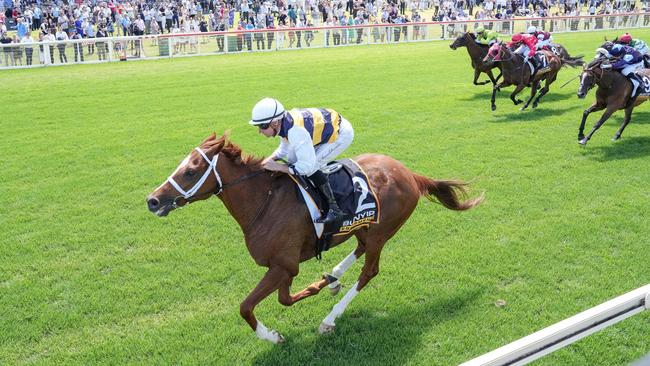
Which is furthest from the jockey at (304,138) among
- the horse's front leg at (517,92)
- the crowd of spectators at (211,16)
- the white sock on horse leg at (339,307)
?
the crowd of spectators at (211,16)

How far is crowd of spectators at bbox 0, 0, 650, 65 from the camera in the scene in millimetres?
27188

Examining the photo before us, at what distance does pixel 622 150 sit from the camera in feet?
34.2

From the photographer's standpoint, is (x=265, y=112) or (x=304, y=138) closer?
(x=265, y=112)

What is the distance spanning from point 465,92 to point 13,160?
1180 cm

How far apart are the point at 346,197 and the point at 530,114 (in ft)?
33.4

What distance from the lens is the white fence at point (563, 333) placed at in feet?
9.29

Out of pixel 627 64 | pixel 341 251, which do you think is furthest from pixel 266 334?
pixel 627 64

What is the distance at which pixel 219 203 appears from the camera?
8055mm

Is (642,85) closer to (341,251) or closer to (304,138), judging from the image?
(341,251)

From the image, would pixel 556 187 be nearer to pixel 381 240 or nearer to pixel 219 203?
pixel 381 240

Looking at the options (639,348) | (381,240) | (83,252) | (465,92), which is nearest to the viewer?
(639,348)

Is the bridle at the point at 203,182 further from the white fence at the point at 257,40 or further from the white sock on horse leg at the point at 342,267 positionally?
the white fence at the point at 257,40

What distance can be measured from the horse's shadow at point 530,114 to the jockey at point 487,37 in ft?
9.53

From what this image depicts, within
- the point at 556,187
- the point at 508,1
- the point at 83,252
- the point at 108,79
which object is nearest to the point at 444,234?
the point at 556,187
